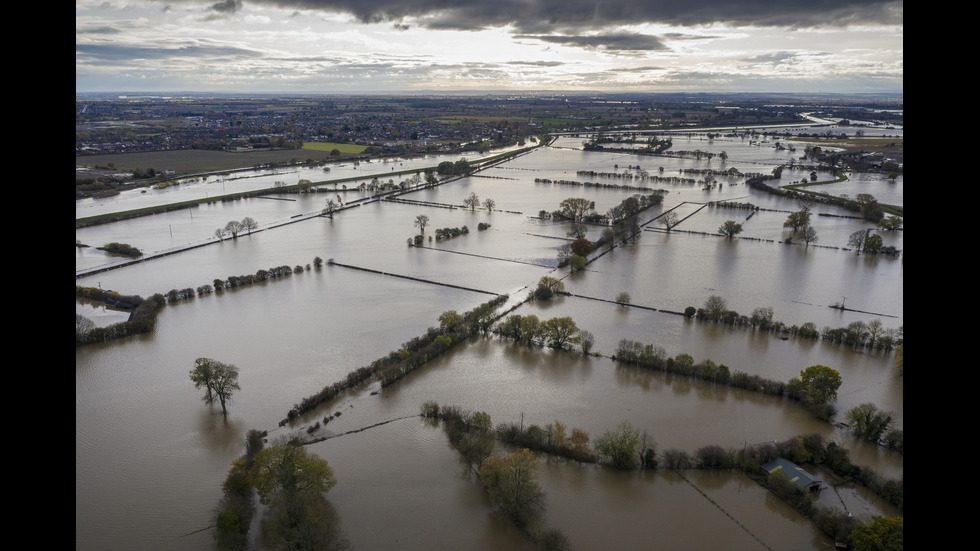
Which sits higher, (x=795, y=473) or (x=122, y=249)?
(x=122, y=249)

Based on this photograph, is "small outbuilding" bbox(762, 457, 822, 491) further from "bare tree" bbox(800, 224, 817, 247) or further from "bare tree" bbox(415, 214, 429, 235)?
"bare tree" bbox(415, 214, 429, 235)

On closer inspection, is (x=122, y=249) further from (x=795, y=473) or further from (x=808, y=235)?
(x=808, y=235)

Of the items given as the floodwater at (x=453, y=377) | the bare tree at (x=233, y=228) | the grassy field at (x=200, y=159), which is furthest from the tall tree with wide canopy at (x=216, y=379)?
the grassy field at (x=200, y=159)

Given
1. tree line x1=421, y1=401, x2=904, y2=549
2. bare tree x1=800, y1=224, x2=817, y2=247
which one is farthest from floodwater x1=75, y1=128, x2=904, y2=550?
bare tree x1=800, y1=224, x2=817, y2=247

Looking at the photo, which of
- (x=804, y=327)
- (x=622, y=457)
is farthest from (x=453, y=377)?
(x=804, y=327)

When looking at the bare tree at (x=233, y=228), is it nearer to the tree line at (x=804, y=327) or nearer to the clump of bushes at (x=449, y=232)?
the clump of bushes at (x=449, y=232)

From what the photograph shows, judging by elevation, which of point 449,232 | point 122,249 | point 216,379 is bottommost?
point 216,379
